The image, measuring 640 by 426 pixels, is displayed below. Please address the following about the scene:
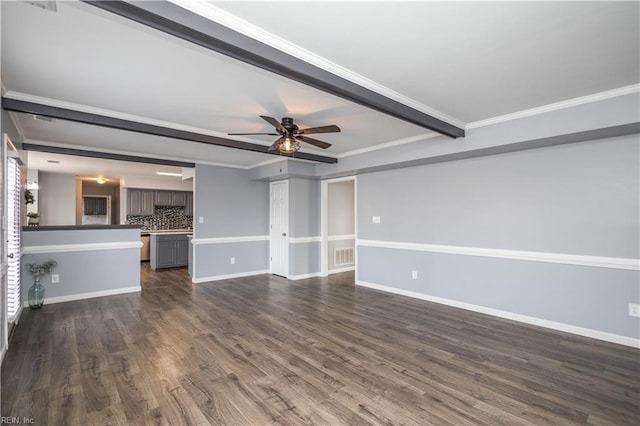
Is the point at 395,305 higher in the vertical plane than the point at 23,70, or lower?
lower

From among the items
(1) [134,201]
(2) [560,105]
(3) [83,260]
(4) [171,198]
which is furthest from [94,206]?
(2) [560,105]

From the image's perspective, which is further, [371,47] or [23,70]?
[23,70]

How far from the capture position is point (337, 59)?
229cm

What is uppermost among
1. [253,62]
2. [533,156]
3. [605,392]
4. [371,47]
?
[371,47]

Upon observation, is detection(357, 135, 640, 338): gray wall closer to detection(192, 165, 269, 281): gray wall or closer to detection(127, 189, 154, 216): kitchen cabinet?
detection(192, 165, 269, 281): gray wall

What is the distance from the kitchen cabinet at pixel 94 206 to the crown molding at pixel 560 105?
35.8 feet

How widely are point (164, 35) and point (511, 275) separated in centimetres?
440

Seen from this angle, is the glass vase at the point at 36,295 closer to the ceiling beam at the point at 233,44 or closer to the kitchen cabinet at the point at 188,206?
the ceiling beam at the point at 233,44

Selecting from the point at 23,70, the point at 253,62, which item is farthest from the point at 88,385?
the point at 253,62

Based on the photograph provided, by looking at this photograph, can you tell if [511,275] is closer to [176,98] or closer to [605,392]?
[605,392]

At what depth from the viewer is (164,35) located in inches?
75.6

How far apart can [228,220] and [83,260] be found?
100 inches

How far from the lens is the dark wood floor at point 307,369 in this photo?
82.6 inches

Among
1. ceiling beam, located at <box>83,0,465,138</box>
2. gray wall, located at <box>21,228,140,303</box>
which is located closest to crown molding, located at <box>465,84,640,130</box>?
ceiling beam, located at <box>83,0,465,138</box>
